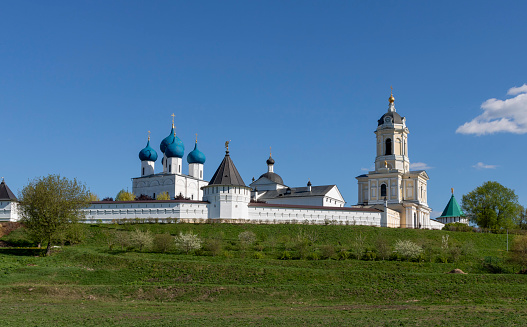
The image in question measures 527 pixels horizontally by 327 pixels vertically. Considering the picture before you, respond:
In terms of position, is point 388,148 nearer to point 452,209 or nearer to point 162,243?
point 452,209

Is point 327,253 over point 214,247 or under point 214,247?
under

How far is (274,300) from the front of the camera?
26859 millimetres

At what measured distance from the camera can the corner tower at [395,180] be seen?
61.9 metres

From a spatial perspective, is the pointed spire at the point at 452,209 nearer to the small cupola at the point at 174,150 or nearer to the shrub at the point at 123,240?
the small cupola at the point at 174,150

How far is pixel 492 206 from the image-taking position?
63.6 m

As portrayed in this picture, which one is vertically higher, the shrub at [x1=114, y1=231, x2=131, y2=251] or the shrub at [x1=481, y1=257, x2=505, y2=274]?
the shrub at [x1=114, y1=231, x2=131, y2=251]

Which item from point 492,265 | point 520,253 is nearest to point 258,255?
point 492,265

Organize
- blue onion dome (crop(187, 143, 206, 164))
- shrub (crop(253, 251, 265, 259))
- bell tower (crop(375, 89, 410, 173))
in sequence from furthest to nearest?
blue onion dome (crop(187, 143, 206, 164)) → bell tower (crop(375, 89, 410, 173)) → shrub (crop(253, 251, 265, 259))

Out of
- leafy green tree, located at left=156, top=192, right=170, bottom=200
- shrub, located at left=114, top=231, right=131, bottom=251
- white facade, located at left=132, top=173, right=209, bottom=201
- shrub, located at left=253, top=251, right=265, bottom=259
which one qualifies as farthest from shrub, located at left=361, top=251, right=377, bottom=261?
white facade, located at left=132, top=173, right=209, bottom=201

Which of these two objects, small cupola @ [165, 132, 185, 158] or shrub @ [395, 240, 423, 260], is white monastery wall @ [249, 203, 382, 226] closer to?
shrub @ [395, 240, 423, 260]

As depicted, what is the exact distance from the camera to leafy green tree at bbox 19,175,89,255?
39062 millimetres

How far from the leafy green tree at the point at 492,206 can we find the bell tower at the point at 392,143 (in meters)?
8.02

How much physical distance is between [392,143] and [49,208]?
3930 cm

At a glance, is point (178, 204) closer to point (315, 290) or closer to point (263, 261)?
point (263, 261)
